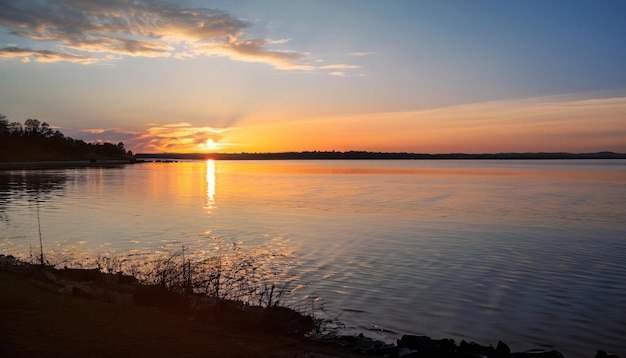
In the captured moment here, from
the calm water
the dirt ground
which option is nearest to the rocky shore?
the dirt ground

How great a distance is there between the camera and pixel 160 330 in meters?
10.8

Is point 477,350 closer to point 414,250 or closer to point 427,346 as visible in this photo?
point 427,346

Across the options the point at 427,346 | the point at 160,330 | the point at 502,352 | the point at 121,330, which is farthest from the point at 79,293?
the point at 502,352

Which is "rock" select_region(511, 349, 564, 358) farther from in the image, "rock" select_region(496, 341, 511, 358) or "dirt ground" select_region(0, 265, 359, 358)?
"dirt ground" select_region(0, 265, 359, 358)

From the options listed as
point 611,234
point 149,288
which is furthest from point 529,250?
point 149,288

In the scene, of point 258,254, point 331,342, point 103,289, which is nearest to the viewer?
point 331,342

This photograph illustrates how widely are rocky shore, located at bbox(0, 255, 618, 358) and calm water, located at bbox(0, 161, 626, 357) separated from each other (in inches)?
81.2

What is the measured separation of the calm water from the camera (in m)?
14.4

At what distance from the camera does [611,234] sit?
3008cm

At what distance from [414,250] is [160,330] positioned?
16392 millimetres

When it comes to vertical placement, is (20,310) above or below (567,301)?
above

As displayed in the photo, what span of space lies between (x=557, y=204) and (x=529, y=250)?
84.6ft

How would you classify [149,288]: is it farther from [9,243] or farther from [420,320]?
[9,243]

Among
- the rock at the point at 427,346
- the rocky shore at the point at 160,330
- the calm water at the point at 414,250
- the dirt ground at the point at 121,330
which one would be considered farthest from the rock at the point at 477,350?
the dirt ground at the point at 121,330
